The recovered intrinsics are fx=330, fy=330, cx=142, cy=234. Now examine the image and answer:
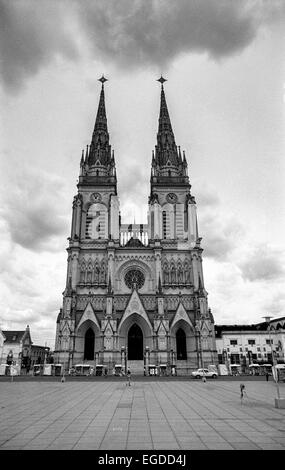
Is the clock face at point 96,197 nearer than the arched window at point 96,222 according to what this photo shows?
A: No

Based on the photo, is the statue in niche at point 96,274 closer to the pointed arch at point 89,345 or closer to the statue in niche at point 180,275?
the pointed arch at point 89,345

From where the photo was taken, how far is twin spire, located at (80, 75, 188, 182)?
63500mm

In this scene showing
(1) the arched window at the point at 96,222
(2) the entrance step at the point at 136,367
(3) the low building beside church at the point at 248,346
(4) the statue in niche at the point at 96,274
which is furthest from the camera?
(3) the low building beside church at the point at 248,346

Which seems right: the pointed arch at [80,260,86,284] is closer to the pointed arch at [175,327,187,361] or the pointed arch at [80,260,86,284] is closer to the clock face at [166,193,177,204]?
the pointed arch at [175,327,187,361]

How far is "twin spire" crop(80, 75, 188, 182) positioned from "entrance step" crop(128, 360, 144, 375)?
32438 millimetres

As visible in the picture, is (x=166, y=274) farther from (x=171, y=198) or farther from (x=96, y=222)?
(x=96, y=222)

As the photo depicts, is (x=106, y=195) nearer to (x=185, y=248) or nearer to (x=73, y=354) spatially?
(x=185, y=248)

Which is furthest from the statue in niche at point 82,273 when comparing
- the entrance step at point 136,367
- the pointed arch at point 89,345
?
the entrance step at point 136,367

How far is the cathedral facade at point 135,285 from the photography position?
4784 cm

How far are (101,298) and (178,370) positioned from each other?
613 inches

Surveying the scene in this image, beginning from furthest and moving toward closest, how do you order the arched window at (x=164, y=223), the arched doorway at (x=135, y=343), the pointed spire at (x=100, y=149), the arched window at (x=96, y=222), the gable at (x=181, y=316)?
1. the pointed spire at (x=100, y=149)
2. the arched window at (x=164, y=223)
3. the arched window at (x=96, y=222)
4. the gable at (x=181, y=316)
5. the arched doorway at (x=135, y=343)

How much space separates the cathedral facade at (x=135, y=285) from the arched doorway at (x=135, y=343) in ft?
0.48

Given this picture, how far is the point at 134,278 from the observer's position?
53594 mm

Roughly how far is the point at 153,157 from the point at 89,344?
37217 mm
